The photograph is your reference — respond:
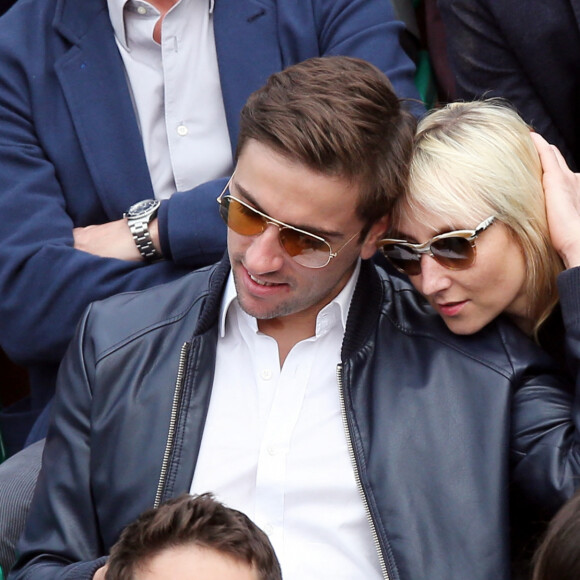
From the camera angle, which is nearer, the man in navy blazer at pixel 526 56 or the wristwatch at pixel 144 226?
the wristwatch at pixel 144 226

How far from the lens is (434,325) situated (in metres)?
2.46

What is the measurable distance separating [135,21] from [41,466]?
1239 millimetres

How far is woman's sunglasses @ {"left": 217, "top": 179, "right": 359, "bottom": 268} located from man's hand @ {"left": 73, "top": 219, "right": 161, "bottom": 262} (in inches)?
21.2

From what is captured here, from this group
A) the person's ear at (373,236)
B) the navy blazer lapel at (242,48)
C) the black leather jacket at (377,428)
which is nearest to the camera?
the black leather jacket at (377,428)

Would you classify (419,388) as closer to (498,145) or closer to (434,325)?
(434,325)

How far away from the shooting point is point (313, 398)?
2439 mm

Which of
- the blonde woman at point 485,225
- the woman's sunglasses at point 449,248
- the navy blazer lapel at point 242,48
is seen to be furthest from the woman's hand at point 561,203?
the navy blazer lapel at point 242,48

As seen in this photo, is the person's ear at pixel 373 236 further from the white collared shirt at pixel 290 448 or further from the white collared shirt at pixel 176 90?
the white collared shirt at pixel 176 90

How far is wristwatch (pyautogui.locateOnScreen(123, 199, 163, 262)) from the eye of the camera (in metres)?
2.86

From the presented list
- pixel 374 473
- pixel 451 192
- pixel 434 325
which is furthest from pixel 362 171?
pixel 374 473

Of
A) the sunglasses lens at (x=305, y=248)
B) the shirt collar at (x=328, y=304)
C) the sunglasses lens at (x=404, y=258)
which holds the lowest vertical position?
the shirt collar at (x=328, y=304)

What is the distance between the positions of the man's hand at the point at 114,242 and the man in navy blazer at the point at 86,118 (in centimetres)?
1

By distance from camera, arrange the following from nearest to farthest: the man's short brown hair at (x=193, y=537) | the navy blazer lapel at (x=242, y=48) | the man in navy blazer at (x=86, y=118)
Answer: the man's short brown hair at (x=193, y=537), the man in navy blazer at (x=86, y=118), the navy blazer lapel at (x=242, y=48)

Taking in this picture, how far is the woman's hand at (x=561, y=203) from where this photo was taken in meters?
2.35
